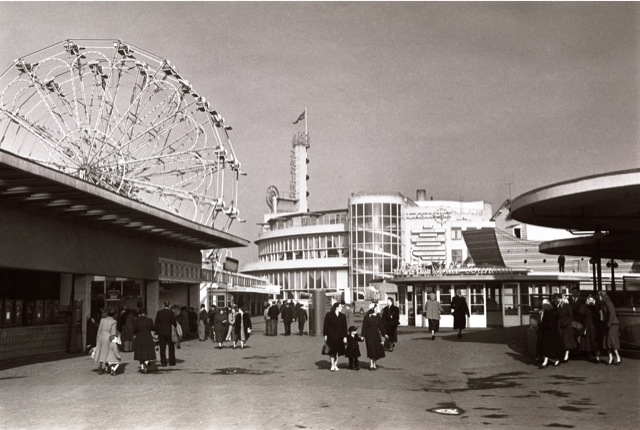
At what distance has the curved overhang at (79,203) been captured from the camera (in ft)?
56.4

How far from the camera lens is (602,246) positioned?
104ft

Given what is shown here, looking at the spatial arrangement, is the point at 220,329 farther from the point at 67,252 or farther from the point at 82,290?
the point at 67,252

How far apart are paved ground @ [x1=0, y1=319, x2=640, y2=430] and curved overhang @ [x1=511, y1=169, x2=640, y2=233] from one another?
4.03 meters

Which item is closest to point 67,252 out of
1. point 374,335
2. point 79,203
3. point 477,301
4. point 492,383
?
point 79,203

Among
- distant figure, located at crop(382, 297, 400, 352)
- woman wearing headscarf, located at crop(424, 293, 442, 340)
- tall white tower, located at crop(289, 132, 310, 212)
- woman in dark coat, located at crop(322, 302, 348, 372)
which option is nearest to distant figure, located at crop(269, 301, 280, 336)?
woman wearing headscarf, located at crop(424, 293, 442, 340)

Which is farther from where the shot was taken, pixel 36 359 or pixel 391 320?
pixel 391 320

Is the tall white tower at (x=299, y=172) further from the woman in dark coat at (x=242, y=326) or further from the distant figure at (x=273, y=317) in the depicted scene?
the woman in dark coat at (x=242, y=326)

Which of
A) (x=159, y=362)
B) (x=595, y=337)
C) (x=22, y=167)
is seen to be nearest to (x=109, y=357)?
(x=159, y=362)

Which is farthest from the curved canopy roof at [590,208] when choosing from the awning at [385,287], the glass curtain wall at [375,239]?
the glass curtain wall at [375,239]

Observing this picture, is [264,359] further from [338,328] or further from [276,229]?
[276,229]

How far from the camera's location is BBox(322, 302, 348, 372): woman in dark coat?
59.5ft

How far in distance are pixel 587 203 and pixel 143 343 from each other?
12.0m

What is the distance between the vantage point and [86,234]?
969 inches

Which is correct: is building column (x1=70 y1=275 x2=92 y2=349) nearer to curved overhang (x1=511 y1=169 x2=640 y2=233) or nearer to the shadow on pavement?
A: the shadow on pavement
